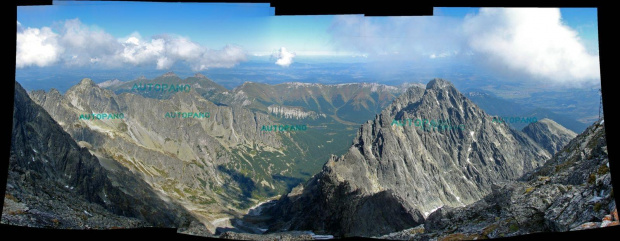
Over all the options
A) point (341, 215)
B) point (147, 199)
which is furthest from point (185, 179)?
point (341, 215)

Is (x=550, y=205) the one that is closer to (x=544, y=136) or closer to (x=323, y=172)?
(x=323, y=172)

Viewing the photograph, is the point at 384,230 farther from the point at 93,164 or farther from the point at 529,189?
the point at 93,164

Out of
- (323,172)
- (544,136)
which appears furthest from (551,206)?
(544,136)

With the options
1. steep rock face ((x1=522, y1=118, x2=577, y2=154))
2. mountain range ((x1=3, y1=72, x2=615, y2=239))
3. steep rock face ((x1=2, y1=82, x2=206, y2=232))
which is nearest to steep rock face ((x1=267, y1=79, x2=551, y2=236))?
mountain range ((x1=3, y1=72, x2=615, y2=239))

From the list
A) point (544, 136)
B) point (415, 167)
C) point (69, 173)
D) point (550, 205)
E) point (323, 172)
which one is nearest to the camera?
point (550, 205)

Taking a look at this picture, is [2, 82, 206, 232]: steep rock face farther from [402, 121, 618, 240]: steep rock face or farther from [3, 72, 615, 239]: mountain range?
[402, 121, 618, 240]: steep rock face
